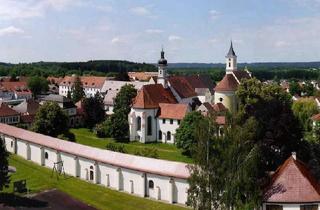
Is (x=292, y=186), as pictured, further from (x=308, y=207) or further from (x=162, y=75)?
(x=162, y=75)

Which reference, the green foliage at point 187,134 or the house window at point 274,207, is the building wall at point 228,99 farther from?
the house window at point 274,207

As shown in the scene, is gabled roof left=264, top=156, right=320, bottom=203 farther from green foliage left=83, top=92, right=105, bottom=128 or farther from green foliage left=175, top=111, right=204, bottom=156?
green foliage left=83, top=92, right=105, bottom=128

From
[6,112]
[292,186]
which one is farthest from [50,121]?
[292,186]

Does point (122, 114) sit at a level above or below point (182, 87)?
below

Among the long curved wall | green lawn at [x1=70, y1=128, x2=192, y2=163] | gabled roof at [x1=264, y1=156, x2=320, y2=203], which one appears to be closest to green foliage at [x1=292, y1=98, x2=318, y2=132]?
green lawn at [x1=70, y1=128, x2=192, y2=163]

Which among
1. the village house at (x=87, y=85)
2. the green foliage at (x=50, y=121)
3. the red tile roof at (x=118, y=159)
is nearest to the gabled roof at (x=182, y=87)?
the green foliage at (x=50, y=121)

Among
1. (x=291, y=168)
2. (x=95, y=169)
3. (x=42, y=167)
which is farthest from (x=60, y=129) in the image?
(x=291, y=168)

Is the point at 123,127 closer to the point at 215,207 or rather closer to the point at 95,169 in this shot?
the point at 95,169
